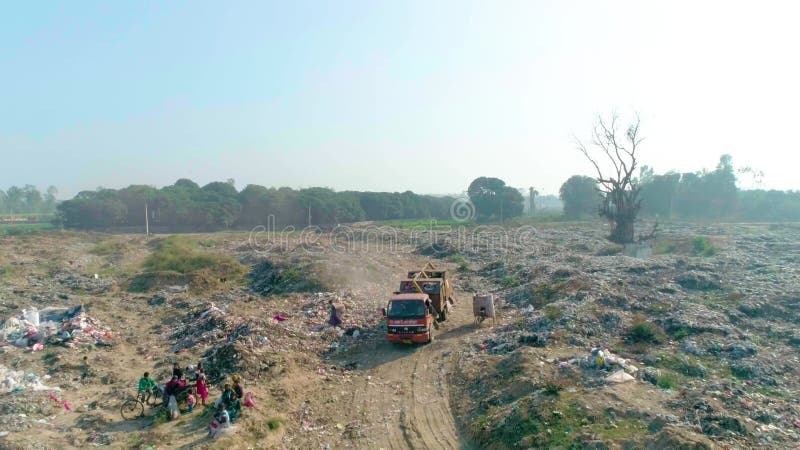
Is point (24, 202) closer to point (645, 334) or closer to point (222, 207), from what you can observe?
point (222, 207)

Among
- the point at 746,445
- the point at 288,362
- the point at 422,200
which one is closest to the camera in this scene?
the point at 746,445

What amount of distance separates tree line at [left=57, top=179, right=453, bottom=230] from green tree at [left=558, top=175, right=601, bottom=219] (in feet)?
88.3

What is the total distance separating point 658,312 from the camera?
56.3 feet

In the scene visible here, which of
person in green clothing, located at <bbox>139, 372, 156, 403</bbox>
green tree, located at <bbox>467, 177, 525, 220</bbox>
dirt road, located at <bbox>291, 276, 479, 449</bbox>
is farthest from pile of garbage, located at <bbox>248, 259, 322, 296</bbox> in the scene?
green tree, located at <bbox>467, 177, 525, 220</bbox>

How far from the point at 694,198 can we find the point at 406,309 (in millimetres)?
83070

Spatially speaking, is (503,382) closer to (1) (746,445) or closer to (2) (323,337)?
(1) (746,445)

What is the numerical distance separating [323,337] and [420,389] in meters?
5.12

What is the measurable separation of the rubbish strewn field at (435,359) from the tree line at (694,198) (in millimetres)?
56901

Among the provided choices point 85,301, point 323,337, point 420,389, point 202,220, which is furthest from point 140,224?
point 420,389

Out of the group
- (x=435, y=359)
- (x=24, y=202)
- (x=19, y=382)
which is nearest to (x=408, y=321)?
(x=435, y=359)

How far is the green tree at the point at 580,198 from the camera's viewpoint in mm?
83188

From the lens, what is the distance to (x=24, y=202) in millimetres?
138875

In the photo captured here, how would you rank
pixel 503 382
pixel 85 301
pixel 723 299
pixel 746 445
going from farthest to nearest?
1. pixel 85 301
2. pixel 723 299
3. pixel 503 382
4. pixel 746 445

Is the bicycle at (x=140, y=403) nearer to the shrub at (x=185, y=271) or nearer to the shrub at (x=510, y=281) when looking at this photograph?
the shrub at (x=185, y=271)
